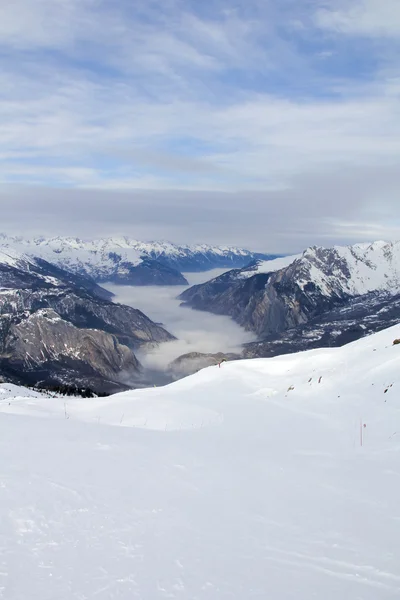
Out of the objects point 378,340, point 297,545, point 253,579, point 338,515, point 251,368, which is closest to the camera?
point 253,579

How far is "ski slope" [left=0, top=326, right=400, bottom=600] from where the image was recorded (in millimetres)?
6406

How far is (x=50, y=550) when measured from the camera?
6.90m

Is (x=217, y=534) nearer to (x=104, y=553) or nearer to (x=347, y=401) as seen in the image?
(x=104, y=553)

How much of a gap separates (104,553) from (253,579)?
2516mm

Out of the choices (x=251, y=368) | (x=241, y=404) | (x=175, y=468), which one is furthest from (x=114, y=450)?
(x=251, y=368)

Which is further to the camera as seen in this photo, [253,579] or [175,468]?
[175,468]

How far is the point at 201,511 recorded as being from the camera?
29.3 feet

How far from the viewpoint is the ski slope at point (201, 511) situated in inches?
252

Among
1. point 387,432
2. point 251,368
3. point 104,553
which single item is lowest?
point 251,368

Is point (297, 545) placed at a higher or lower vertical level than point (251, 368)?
higher

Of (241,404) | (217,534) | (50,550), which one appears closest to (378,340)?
(241,404)

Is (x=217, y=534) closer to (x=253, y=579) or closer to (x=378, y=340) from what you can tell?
(x=253, y=579)

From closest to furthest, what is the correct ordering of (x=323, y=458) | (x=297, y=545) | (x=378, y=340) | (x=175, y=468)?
(x=297, y=545) < (x=175, y=468) < (x=323, y=458) < (x=378, y=340)

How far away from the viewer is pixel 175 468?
449 inches
